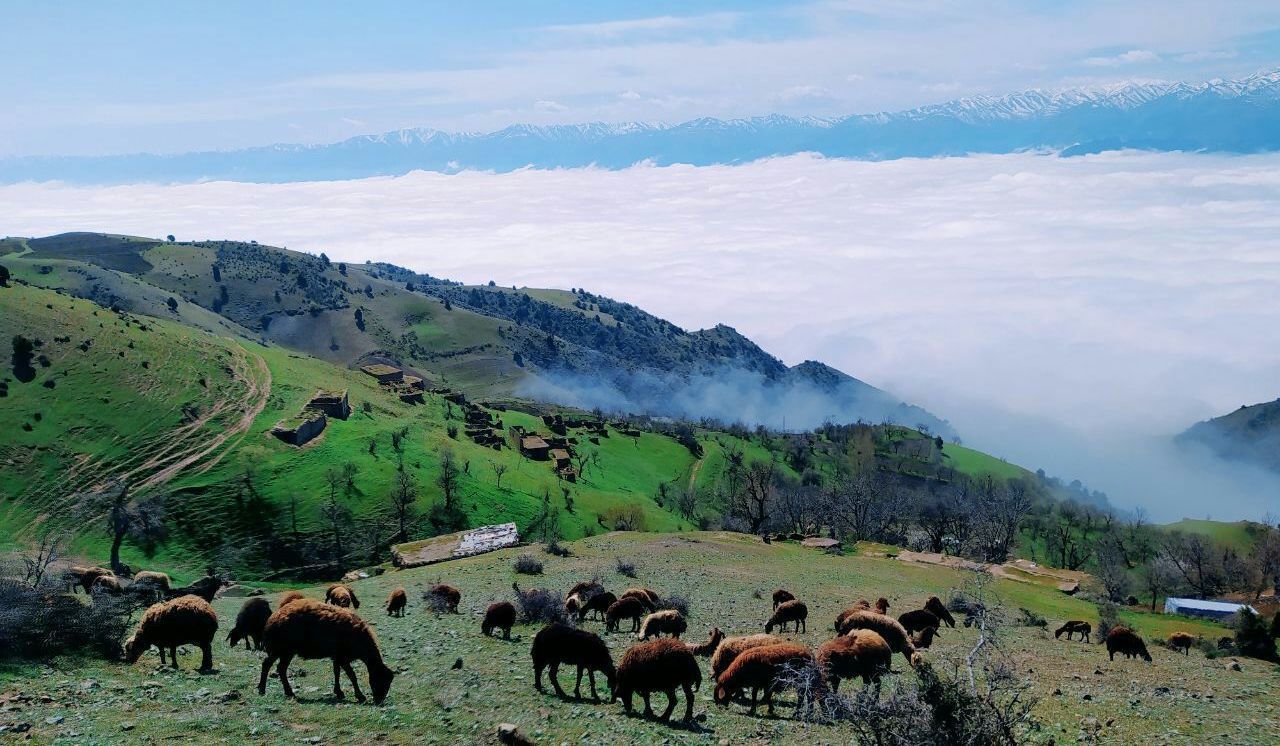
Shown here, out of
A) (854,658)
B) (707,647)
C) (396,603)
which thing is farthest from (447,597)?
(854,658)

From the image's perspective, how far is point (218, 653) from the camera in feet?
61.7

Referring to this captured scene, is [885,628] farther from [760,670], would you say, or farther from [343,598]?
[343,598]

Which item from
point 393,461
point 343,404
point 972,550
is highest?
point 343,404

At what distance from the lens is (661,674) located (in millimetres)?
13922

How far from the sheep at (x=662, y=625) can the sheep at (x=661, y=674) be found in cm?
686

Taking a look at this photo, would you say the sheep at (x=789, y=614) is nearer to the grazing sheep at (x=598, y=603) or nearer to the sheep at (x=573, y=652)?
the grazing sheep at (x=598, y=603)

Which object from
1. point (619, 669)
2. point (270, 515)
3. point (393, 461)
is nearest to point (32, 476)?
point (270, 515)

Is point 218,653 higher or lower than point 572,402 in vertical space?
lower

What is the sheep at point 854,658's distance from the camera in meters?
15.5

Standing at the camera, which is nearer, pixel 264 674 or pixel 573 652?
pixel 264 674

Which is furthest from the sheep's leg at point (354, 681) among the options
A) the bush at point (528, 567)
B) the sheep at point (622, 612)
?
the bush at point (528, 567)

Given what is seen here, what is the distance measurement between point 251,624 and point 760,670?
13.5m

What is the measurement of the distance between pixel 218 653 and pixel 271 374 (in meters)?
73.8

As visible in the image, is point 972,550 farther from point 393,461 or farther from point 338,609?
point 338,609
